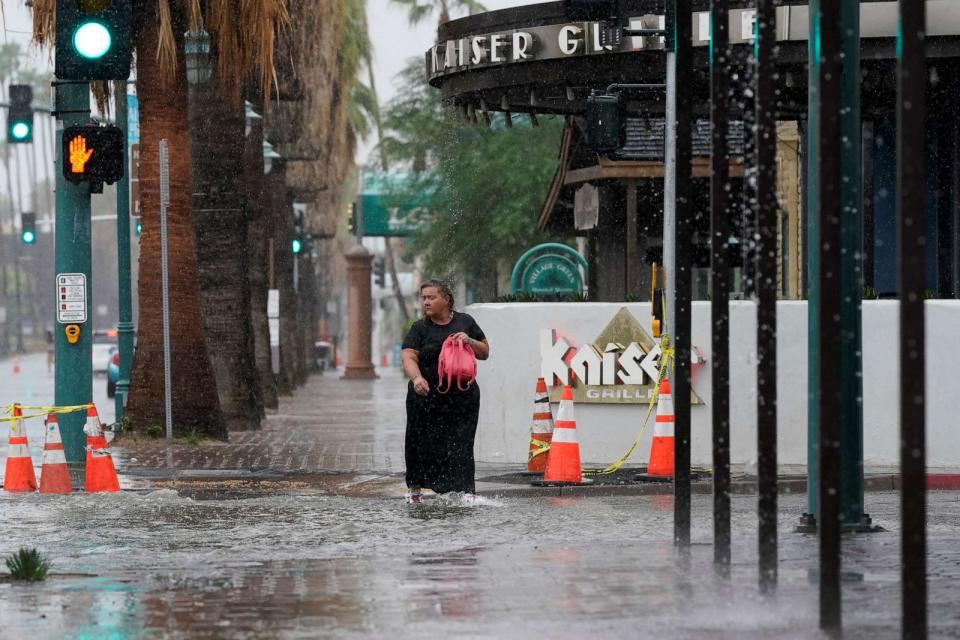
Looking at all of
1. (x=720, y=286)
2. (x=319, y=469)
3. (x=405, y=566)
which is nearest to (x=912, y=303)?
(x=720, y=286)

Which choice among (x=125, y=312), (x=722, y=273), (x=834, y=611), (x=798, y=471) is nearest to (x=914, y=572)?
(x=834, y=611)

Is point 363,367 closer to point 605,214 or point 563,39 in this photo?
point 605,214

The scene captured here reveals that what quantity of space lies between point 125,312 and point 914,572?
803 inches

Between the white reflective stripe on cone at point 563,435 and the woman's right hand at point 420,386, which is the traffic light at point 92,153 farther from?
the white reflective stripe on cone at point 563,435

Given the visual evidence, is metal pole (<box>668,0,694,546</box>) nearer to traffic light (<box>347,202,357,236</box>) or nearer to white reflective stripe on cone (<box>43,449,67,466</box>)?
white reflective stripe on cone (<box>43,449,67,466</box>)

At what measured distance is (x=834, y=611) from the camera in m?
6.94

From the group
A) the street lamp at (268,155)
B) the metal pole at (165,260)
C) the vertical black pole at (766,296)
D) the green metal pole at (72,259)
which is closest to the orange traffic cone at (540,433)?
the metal pole at (165,260)

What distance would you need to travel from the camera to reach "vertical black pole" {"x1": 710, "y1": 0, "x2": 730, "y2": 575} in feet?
28.8

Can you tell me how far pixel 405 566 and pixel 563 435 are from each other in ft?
17.5

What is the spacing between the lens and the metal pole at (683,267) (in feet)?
31.4

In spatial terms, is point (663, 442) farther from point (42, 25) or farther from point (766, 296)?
point (42, 25)

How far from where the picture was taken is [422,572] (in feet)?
30.7

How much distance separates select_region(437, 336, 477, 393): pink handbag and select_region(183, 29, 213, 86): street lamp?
7.82 metres

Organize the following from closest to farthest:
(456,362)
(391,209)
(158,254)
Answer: (456,362) < (158,254) < (391,209)
